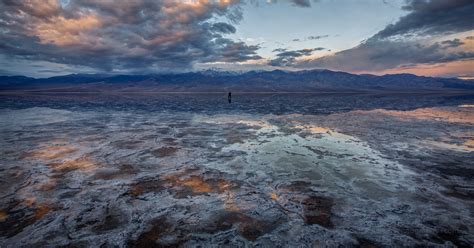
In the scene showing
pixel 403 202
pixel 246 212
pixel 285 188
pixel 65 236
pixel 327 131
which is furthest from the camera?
pixel 327 131

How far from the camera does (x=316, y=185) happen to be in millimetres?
7887

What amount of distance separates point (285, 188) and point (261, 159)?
9.87ft

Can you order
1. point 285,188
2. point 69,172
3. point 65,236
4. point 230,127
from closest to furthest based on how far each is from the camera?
point 65,236 < point 285,188 < point 69,172 < point 230,127

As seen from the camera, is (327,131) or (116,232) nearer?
(116,232)

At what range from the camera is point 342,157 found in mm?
10875

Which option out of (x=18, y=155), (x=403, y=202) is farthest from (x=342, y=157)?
(x=18, y=155)

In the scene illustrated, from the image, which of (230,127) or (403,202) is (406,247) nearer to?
(403,202)

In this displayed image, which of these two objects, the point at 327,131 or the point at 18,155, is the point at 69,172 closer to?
the point at 18,155

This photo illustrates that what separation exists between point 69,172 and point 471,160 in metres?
14.6

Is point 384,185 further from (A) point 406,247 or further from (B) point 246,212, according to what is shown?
(B) point 246,212

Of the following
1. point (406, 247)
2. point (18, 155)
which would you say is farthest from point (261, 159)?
point (18, 155)

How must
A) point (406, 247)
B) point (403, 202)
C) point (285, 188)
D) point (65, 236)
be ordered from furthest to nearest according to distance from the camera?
point (285, 188) → point (403, 202) → point (65, 236) → point (406, 247)

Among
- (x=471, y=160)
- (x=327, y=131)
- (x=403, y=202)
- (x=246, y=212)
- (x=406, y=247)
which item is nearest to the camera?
(x=406, y=247)

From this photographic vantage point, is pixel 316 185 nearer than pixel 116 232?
No
